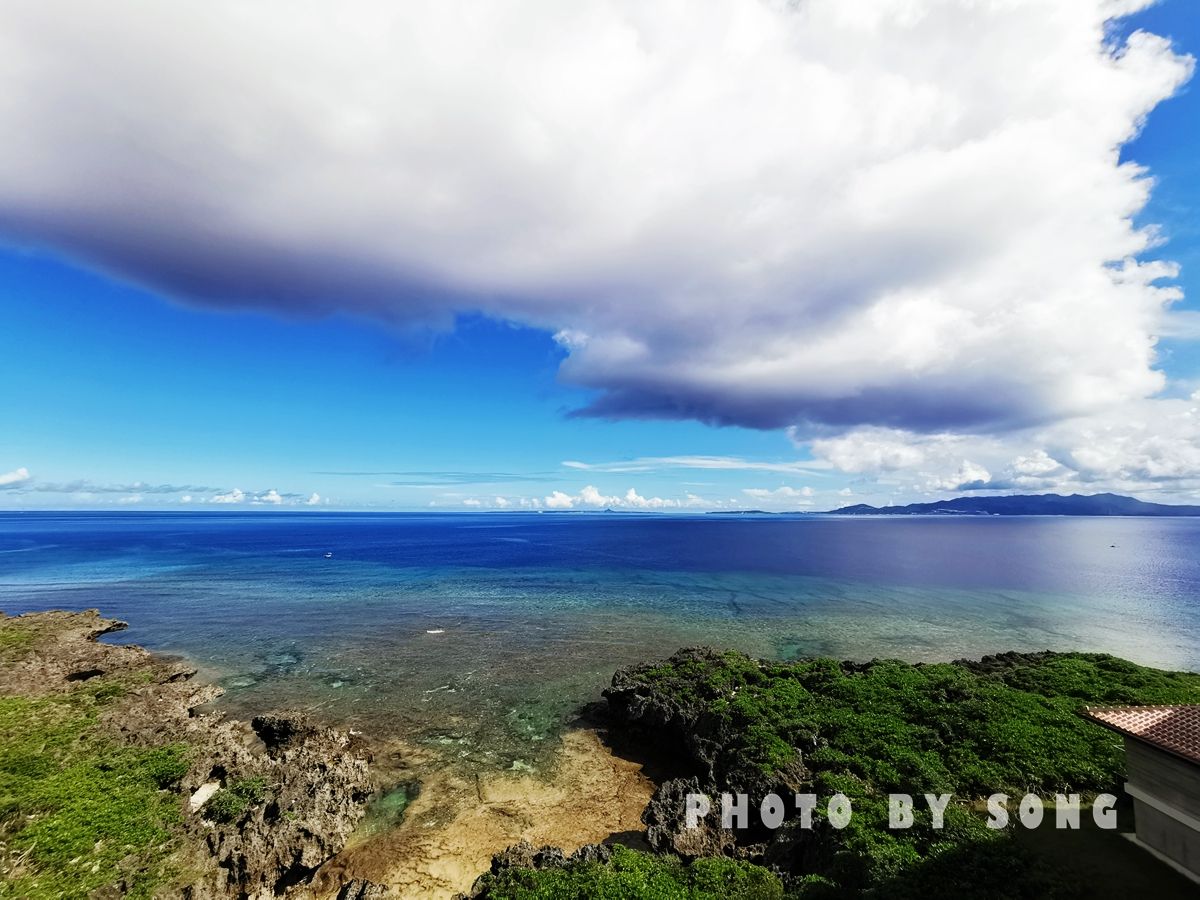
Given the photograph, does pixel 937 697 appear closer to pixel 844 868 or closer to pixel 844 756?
pixel 844 756

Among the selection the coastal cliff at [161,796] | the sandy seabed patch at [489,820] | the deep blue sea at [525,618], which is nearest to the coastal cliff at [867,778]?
the sandy seabed patch at [489,820]

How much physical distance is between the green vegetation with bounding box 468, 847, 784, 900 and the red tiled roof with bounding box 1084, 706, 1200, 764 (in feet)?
37.8

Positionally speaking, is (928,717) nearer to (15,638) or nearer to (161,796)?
(161,796)

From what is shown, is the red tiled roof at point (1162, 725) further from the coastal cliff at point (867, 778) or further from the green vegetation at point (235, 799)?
the green vegetation at point (235, 799)

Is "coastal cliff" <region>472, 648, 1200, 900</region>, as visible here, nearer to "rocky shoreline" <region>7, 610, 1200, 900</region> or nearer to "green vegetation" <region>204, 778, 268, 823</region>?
"rocky shoreline" <region>7, 610, 1200, 900</region>

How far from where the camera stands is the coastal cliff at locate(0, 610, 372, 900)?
1648 cm

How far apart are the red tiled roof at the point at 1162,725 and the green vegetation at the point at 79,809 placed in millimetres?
30959

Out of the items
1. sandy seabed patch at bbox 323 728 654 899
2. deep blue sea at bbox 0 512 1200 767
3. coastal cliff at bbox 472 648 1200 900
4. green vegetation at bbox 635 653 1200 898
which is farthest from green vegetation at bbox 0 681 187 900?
green vegetation at bbox 635 653 1200 898

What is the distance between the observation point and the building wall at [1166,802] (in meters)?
13.7

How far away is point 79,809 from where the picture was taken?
18.5 m

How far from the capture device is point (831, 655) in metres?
44.1

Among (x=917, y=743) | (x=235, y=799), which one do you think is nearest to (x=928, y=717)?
(x=917, y=743)

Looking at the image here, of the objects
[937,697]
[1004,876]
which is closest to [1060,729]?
[937,697]

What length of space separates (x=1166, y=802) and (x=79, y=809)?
3628 cm
